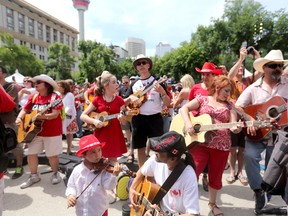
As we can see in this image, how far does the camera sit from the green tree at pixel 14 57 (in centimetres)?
3826

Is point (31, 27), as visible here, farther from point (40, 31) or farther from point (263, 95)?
point (263, 95)

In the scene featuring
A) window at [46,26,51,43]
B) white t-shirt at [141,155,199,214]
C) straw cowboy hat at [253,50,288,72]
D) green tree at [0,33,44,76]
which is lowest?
white t-shirt at [141,155,199,214]

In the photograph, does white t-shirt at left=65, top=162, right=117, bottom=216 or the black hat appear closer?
the black hat

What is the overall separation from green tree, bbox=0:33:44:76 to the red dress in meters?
41.0

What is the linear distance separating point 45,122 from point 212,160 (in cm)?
289

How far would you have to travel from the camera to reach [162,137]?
1.96 m

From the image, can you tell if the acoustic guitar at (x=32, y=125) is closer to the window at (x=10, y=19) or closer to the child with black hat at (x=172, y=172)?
the child with black hat at (x=172, y=172)

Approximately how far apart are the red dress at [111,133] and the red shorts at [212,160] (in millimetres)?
1139

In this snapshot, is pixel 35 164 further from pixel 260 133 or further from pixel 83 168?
pixel 260 133

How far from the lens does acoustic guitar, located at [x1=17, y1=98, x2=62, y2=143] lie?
3869mm

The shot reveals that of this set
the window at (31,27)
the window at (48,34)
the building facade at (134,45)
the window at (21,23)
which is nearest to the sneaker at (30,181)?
the window at (21,23)

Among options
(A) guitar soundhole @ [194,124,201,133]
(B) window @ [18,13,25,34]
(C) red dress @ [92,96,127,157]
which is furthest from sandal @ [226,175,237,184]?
(B) window @ [18,13,25,34]

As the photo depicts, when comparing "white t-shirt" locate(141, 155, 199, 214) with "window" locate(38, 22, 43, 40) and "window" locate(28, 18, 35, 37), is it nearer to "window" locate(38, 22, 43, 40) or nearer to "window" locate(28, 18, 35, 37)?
"window" locate(28, 18, 35, 37)

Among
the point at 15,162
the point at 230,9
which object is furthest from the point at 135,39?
the point at 15,162
